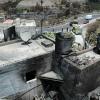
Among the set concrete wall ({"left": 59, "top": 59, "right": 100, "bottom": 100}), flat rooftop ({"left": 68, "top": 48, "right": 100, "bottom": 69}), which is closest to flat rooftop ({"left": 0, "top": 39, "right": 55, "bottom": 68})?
flat rooftop ({"left": 68, "top": 48, "right": 100, "bottom": 69})

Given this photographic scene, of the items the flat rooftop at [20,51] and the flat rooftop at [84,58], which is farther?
the flat rooftop at [20,51]

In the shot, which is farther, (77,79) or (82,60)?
(82,60)

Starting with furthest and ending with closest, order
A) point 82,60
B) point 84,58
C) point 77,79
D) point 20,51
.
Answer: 1. point 20,51
2. point 84,58
3. point 82,60
4. point 77,79

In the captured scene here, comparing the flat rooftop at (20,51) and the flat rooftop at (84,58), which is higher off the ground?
the flat rooftop at (20,51)

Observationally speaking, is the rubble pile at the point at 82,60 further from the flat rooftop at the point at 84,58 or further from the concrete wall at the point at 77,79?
the concrete wall at the point at 77,79

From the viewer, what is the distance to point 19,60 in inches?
685

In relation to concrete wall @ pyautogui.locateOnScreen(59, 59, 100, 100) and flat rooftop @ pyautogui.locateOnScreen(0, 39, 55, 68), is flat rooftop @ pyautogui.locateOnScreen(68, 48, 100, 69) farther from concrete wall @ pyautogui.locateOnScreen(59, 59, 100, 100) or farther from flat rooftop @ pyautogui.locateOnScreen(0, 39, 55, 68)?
flat rooftop @ pyautogui.locateOnScreen(0, 39, 55, 68)

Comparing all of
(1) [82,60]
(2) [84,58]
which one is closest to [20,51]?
(1) [82,60]

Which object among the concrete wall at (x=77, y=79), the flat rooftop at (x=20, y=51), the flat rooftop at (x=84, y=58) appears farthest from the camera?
the flat rooftop at (x=20, y=51)

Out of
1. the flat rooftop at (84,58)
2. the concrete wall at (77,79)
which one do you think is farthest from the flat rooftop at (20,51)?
the concrete wall at (77,79)

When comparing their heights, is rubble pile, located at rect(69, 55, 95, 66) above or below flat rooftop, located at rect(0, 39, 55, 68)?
below

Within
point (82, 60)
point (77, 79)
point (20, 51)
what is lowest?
point (77, 79)

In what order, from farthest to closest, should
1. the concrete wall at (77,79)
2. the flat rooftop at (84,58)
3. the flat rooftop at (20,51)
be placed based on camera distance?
the flat rooftop at (20,51) → the flat rooftop at (84,58) → the concrete wall at (77,79)

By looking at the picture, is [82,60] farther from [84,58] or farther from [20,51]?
[20,51]
